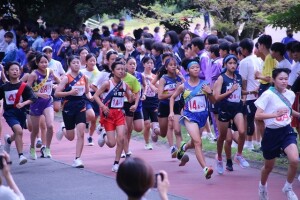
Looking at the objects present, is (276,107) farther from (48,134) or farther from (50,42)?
(50,42)

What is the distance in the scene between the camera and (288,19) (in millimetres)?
10352

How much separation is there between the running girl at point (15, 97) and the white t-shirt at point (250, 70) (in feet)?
11.3

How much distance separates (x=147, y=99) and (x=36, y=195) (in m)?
4.00

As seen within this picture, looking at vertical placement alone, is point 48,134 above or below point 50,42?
below

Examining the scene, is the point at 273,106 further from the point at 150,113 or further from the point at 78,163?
the point at 150,113

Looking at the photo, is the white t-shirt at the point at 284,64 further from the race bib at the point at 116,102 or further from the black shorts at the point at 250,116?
the race bib at the point at 116,102

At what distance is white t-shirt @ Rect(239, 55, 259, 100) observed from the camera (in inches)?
472

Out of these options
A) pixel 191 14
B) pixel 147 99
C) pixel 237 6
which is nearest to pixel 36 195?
pixel 147 99

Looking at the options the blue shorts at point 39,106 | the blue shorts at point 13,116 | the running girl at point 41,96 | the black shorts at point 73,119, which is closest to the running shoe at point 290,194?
the black shorts at point 73,119

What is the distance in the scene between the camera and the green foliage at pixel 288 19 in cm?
1028

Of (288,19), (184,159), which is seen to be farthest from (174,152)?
(288,19)

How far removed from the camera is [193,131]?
10.2 metres

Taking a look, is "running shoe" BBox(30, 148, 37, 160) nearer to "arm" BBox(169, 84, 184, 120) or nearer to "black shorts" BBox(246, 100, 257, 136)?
"arm" BBox(169, 84, 184, 120)

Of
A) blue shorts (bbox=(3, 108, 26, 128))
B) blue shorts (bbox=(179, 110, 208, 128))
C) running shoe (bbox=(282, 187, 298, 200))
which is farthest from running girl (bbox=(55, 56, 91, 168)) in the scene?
running shoe (bbox=(282, 187, 298, 200))
